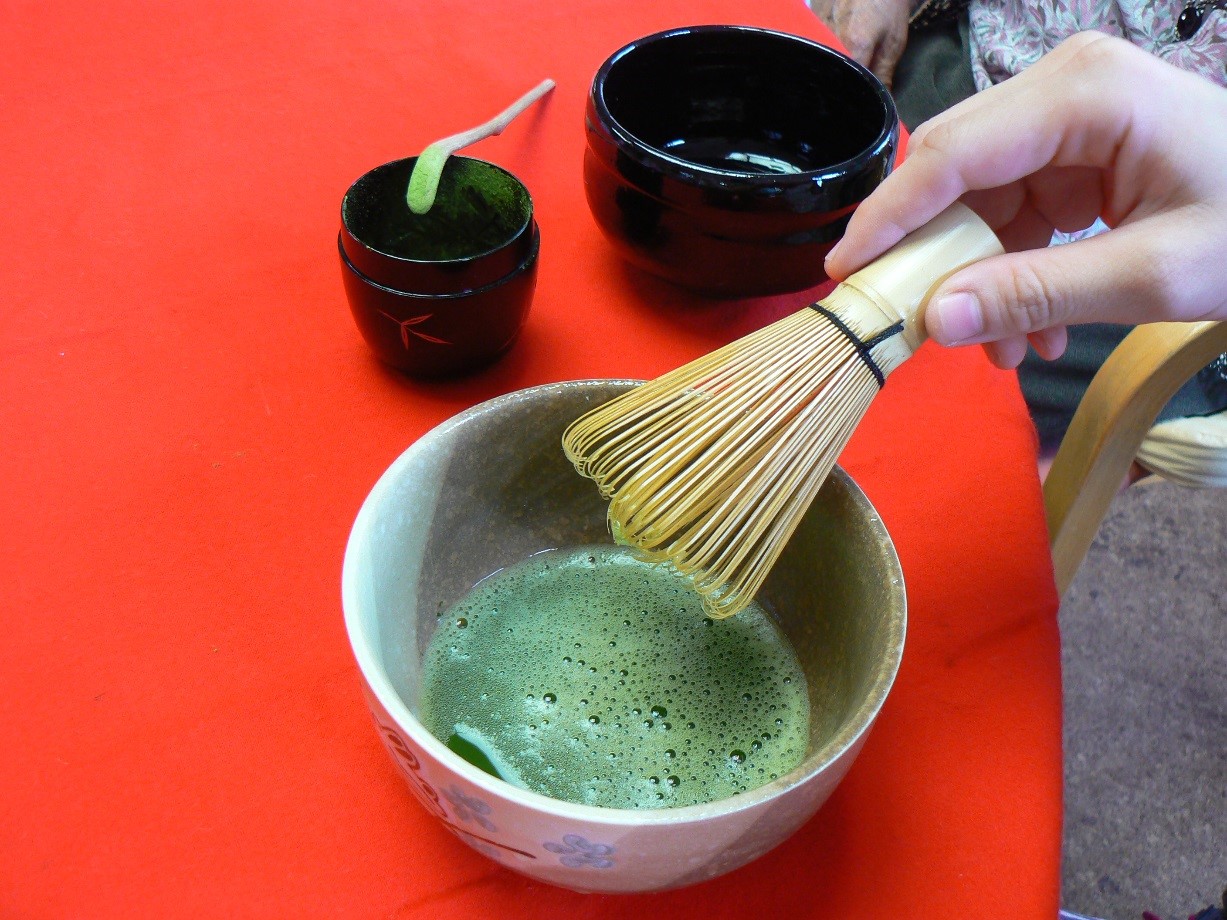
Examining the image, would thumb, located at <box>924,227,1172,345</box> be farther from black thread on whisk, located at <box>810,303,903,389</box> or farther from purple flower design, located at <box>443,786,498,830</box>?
purple flower design, located at <box>443,786,498,830</box>

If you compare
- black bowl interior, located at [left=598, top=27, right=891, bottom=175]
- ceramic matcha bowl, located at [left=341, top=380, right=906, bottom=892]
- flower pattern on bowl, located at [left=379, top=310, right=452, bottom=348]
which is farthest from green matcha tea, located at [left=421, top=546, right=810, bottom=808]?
black bowl interior, located at [left=598, top=27, right=891, bottom=175]

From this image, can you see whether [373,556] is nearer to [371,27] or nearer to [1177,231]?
[1177,231]

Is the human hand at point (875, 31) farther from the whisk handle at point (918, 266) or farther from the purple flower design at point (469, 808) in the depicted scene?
the purple flower design at point (469, 808)

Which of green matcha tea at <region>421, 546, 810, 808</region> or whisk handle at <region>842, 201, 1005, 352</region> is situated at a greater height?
whisk handle at <region>842, 201, 1005, 352</region>

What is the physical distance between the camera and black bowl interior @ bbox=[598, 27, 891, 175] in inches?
20.9

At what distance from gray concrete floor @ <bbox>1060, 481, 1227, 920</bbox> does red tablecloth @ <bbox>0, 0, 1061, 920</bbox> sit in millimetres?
509

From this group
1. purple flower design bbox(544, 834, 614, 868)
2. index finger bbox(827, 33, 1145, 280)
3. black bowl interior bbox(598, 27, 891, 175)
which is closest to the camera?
purple flower design bbox(544, 834, 614, 868)

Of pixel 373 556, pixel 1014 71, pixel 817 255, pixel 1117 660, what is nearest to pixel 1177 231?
pixel 817 255

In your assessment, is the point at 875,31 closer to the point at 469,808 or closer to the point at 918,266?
the point at 918,266

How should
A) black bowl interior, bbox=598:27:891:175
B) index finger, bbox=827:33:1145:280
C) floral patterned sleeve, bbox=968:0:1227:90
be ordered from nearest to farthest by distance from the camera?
index finger, bbox=827:33:1145:280 → black bowl interior, bbox=598:27:891:175 → floral patterned sleeve, bbox=968:0:1227:90

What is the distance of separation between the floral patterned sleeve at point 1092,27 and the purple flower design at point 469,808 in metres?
0.65

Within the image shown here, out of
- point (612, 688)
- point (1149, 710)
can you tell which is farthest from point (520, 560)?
point (1149, 710)

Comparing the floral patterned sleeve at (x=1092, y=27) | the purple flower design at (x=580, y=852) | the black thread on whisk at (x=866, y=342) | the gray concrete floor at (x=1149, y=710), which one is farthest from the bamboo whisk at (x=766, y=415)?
the gray concrete floor at (x=1149, y=710)

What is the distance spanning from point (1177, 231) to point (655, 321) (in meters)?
0.24
